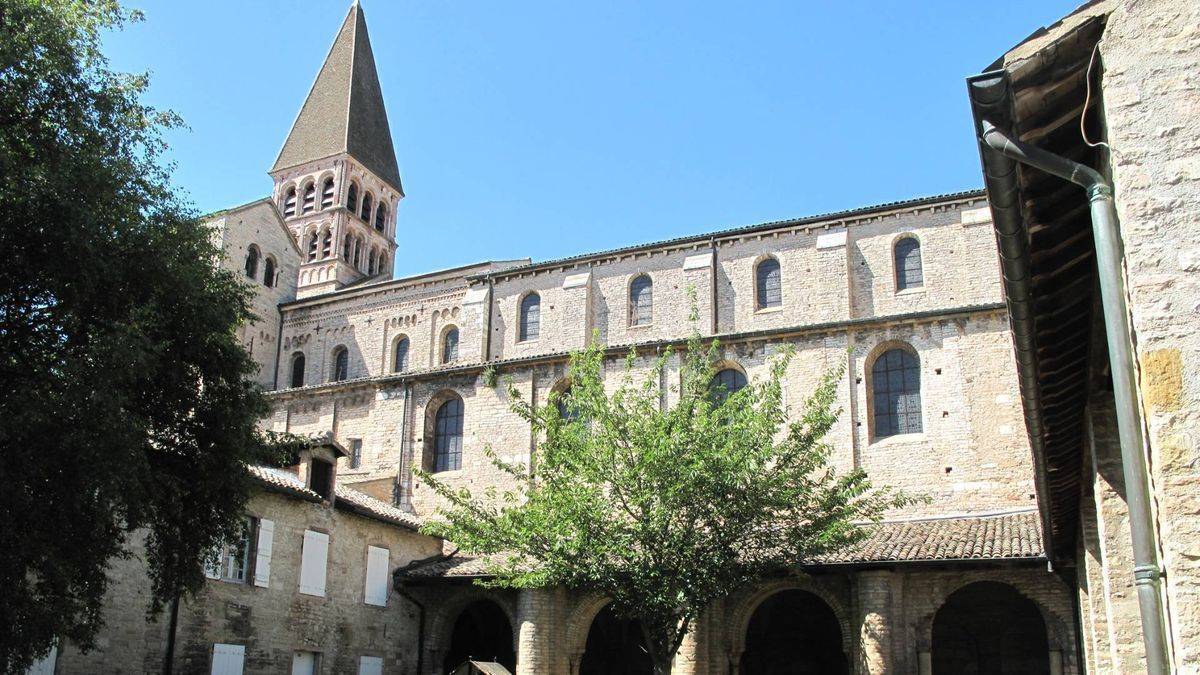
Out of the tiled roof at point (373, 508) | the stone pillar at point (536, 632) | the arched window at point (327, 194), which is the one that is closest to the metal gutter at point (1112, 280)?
the stone pillar at point (536, 632)

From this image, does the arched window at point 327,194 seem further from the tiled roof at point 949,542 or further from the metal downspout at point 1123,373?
the metal downspout at point 1123,373

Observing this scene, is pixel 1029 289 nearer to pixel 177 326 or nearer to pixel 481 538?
pixel 177 326

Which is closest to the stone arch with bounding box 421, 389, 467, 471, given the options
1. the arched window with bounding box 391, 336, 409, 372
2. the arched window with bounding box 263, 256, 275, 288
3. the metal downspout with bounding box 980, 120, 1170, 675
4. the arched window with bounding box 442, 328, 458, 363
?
the arched window with bounding box 442, 328, 458, 363

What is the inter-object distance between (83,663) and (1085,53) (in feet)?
61.3

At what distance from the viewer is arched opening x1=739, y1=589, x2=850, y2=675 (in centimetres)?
2656

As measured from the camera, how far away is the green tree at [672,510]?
2005 cm

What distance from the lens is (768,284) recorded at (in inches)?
1201

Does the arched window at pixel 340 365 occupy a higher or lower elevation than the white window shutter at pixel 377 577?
higher

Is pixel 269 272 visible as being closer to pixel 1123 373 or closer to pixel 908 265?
pixel 908 265

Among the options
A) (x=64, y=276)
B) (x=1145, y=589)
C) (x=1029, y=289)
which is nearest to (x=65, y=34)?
(x=64, y=276)

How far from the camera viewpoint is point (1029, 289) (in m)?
6.32

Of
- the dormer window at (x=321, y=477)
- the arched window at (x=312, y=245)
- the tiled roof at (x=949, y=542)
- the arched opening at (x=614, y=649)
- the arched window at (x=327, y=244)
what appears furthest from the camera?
the arched window at (x=312, y=245)

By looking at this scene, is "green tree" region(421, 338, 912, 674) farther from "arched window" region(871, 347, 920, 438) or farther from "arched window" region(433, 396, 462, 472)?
"arched window" region(433, 396, 462, 472)

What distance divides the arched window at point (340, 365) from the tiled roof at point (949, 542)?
1313 cm
